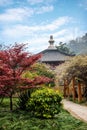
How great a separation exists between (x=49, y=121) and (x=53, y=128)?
768 mm

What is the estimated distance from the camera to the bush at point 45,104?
10227 millimetres

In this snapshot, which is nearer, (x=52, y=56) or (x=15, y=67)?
(x=15, y=67)

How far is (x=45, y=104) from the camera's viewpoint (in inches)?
402

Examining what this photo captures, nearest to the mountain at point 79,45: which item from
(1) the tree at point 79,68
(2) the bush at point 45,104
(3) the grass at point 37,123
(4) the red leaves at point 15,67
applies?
(1) the tree at point 79,68

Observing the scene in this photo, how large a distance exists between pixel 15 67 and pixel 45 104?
9.13 ft

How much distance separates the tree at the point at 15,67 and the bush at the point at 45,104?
1442mm

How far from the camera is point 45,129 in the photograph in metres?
8.80

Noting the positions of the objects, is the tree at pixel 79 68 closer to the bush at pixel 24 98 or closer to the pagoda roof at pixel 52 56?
the bush at pixel 24 98

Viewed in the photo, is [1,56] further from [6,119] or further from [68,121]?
[68,121]

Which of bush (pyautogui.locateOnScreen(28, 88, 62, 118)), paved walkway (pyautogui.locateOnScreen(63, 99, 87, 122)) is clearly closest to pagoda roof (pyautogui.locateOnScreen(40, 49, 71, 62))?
paved walkway (pyautogui.locateOnScreen(63, 99, 87, 122))

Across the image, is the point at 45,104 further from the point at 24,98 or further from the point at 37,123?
the point at 24,98

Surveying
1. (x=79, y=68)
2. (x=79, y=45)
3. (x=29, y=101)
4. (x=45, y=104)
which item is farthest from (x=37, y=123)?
(x=79, y=45)

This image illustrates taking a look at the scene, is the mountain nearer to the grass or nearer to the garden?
the garden

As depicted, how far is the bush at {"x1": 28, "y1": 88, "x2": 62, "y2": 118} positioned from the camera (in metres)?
10.2
